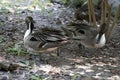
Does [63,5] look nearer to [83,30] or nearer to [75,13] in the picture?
[75,13]

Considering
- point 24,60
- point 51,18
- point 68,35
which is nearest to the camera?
point 24,60

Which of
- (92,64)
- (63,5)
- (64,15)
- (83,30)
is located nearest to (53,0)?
(63,5)

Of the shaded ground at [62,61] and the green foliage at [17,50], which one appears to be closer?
the shaded ground at [62,61]

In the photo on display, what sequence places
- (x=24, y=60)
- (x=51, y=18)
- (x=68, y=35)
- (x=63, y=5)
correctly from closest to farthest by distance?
(x=24, y=60) → (x=68, y=35) → (x=51, y=18) → (x=63, y=5)

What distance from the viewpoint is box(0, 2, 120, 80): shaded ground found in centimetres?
612

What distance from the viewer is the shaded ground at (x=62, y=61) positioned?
6125mm

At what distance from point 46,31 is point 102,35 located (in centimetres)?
132

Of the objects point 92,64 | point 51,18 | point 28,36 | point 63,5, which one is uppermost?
point 63,5

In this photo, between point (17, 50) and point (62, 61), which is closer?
point (62, 61)

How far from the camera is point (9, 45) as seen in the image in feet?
24.7

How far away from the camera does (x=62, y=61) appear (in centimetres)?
700

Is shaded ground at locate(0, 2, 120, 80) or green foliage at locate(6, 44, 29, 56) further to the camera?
green foliage at locate(6, 44, 29, 56)

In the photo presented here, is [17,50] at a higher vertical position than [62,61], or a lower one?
higher

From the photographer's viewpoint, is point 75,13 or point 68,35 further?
point 75,13
